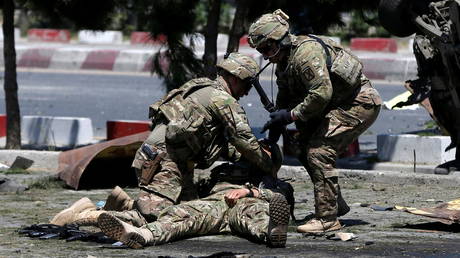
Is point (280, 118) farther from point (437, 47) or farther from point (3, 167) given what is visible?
point (3, 167)

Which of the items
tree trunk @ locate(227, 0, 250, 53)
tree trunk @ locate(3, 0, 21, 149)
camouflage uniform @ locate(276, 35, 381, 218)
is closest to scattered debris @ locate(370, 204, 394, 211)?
camouflage uniform @ locate(276, 35, 381, 218)

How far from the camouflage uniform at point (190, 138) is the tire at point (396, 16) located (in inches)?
144

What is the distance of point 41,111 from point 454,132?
10.0m

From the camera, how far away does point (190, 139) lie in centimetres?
845

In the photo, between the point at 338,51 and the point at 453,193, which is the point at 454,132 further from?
the point at 338,51

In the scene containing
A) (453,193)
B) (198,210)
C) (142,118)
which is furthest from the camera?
(142,118)

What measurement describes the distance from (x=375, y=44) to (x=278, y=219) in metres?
20.1

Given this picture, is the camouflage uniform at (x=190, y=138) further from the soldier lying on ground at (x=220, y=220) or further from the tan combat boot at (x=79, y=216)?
the tan combat boot at (x=79, y=216)

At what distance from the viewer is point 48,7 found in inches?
512

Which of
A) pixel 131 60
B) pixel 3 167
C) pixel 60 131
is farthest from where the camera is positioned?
pixel 131 60

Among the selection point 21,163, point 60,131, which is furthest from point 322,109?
point 60,131

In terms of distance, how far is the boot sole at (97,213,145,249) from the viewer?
24.9 ft

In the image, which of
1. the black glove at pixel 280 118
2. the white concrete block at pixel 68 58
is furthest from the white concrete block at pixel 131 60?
the black glove at pixel 280 118

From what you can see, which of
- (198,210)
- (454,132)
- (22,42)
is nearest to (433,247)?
(198,210)
